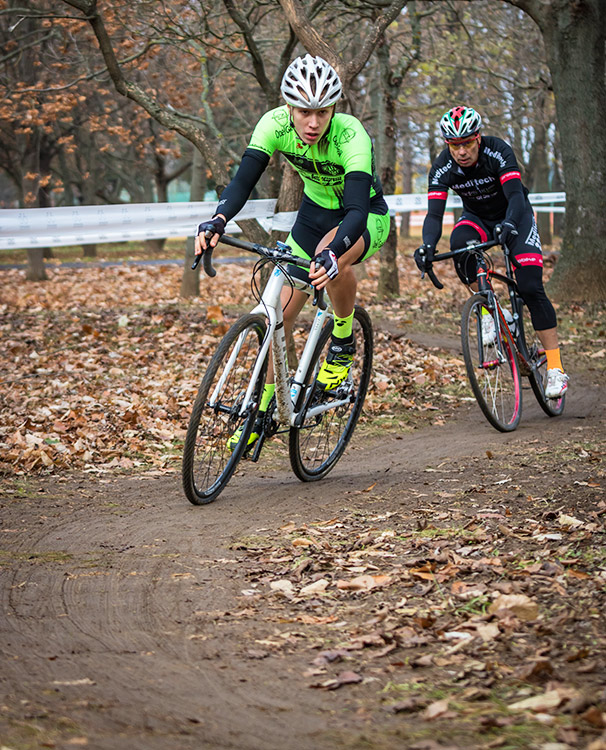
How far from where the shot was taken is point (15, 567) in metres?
4.28

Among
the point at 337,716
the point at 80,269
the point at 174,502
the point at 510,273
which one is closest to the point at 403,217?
the point at 80,269

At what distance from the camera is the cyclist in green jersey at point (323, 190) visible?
5.22 meters

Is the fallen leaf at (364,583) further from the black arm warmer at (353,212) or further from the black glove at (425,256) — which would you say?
the black glove at (425,256)

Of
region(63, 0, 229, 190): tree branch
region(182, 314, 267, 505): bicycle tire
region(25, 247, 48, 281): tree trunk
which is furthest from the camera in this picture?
region(25, 247, 48, 281): tree trunk

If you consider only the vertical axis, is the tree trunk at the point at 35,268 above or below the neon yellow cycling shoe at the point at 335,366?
above

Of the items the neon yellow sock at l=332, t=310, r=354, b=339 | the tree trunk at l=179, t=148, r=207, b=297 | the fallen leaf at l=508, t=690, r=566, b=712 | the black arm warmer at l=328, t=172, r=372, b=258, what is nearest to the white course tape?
the tree trunk at l=179, t=148, r=207, b=297

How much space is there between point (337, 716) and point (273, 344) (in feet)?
10.1

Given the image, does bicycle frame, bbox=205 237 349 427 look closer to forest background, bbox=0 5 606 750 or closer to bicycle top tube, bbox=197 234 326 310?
bicycle top tube, bbox=197 234 326 310

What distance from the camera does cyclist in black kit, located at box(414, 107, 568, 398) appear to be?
7000 mm

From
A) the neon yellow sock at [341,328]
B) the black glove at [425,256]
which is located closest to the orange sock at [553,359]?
the black glove at [425,256]

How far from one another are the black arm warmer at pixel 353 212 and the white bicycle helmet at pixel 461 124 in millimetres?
1842

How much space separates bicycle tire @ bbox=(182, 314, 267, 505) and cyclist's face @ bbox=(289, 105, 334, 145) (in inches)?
45.2

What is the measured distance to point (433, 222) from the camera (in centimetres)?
725

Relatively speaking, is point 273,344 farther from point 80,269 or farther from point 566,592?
point 80,269
